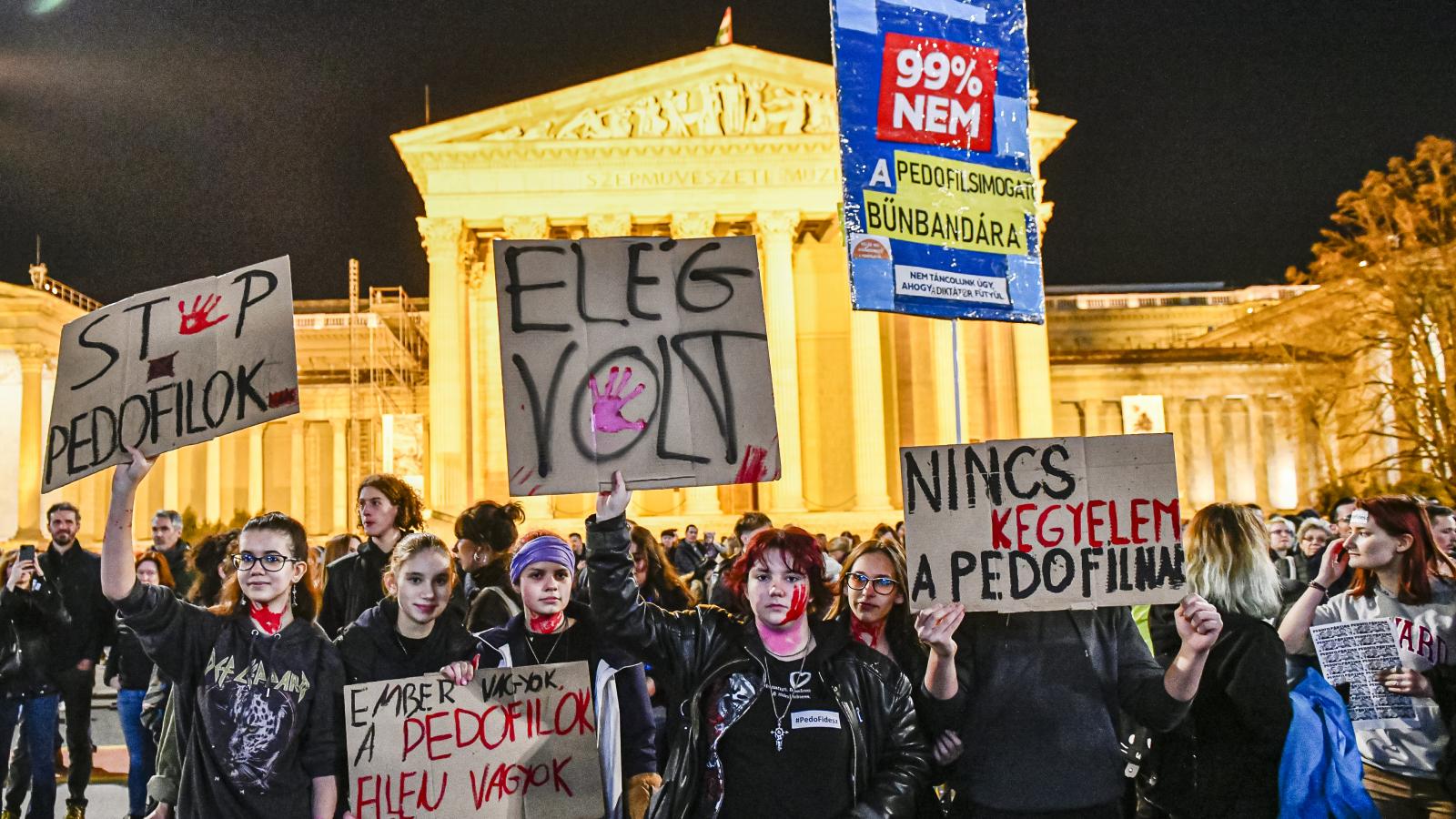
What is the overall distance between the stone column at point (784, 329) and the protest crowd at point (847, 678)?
27261 millimetres

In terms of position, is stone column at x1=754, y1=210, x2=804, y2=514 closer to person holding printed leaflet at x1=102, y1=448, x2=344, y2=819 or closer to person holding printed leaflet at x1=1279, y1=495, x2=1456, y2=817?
person holding printed leaflet at x1=1279, y1=495, x2=1456, y2=817

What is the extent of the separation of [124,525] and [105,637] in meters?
5.66

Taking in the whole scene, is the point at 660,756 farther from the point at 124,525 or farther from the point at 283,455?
the point at 283,455

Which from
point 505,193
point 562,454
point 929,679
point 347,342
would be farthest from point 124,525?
point 347,342

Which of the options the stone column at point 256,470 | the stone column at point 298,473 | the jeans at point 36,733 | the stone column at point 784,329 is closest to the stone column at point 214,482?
the stone column at point 256,470

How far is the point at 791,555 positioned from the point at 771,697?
0.49 meters

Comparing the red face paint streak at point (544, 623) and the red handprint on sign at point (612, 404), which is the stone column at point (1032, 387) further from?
the red handprint on sign at point (612, 404)

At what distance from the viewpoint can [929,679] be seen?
443 centimetres

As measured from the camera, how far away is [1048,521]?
15.0ft

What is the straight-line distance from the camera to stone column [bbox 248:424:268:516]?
4331cm

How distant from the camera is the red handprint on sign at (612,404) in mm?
4699

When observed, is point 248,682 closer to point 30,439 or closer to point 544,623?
point 544,623

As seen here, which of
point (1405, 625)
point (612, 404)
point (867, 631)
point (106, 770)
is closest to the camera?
point (612, 404)

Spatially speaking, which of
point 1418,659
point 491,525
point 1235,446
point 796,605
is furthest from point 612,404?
point 1235,446
